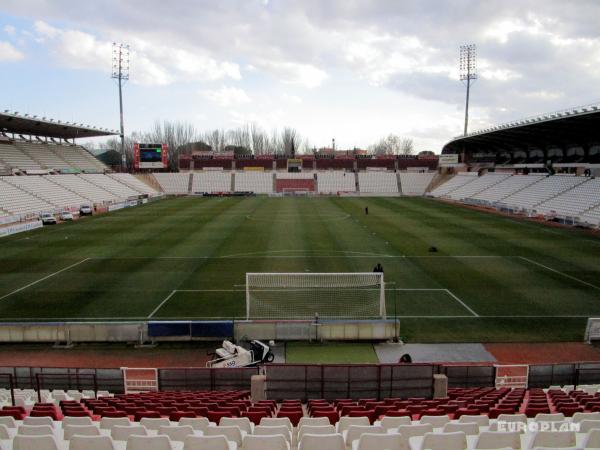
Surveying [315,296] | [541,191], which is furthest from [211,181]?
[315,296]

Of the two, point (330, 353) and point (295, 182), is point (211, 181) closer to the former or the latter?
point (295, 182)

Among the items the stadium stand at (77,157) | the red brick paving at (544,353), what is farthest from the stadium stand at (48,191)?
the red brick paving at (544,353)

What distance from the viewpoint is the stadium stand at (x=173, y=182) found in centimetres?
8497

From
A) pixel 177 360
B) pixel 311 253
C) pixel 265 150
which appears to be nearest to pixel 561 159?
pixel 311 253

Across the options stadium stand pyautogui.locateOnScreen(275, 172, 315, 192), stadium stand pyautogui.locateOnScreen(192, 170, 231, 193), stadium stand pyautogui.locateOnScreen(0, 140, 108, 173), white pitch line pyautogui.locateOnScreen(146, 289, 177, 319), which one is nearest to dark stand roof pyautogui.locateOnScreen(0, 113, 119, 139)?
stadium stand pyautogui.locateOnScreen(0, 140, 108, 173)

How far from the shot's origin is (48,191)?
55.0 meters

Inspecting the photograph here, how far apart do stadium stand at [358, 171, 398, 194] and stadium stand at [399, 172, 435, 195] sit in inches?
64.2

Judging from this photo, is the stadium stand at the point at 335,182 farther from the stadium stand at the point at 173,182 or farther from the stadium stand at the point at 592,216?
the stadium stand at the point at 592,216

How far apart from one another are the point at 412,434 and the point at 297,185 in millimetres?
84757

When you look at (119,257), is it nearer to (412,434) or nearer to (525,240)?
(412,434)

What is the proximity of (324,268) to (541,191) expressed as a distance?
42.1m

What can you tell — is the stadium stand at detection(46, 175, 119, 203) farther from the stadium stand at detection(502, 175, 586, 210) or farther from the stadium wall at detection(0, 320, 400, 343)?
the stadium stand at detection(502, 175, 586, 210)

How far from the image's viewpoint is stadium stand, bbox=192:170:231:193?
86.4 m

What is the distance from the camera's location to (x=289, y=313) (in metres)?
18.6
